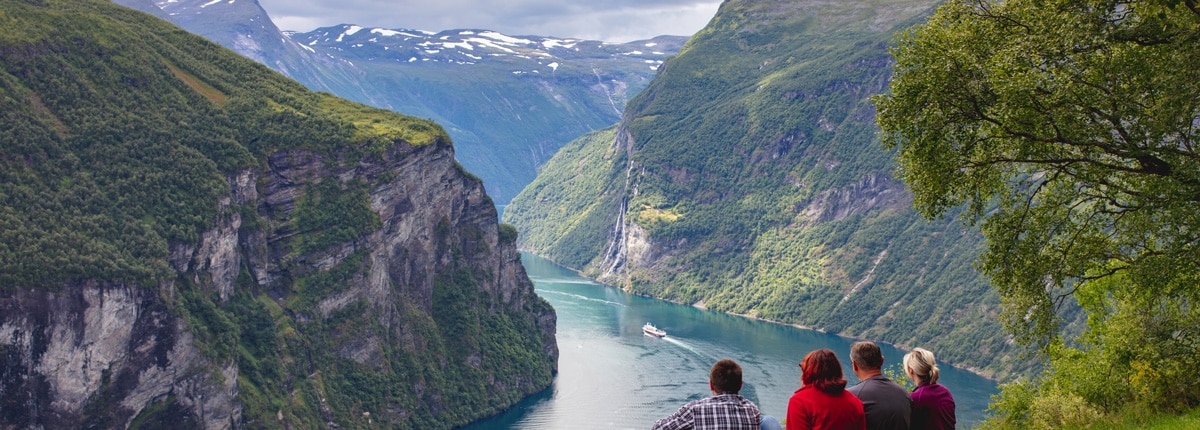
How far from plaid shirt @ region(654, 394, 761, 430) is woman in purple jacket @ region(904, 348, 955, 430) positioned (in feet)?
9.28

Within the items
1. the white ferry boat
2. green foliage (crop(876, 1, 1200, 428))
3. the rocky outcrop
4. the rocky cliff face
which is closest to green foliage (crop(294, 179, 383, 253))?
the rocky cliff face

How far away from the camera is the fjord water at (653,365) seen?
320 ft

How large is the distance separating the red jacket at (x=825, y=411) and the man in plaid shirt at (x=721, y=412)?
0.35 meters

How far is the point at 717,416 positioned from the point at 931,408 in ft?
11.2

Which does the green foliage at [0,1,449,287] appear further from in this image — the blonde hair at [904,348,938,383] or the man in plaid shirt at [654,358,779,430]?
the blonde hair at [904,348,938,383]

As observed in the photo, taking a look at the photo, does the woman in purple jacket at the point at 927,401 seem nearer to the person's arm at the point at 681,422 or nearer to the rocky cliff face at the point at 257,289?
the person's arm at the point at 681,422

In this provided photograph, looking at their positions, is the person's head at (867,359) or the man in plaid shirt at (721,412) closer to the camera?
the man in plaid shirt at (721,412)

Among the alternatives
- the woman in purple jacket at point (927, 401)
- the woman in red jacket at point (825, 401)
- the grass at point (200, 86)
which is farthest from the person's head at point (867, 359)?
the grass at point (200, 86)

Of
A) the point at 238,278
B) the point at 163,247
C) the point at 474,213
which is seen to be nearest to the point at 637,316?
the point at 474,213

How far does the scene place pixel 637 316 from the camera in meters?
162

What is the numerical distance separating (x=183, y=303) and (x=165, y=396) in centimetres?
743

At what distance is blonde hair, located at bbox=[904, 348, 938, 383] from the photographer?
13.0 metres

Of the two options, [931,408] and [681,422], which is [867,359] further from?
[681,422]

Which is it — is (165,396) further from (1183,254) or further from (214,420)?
(1183,254)
